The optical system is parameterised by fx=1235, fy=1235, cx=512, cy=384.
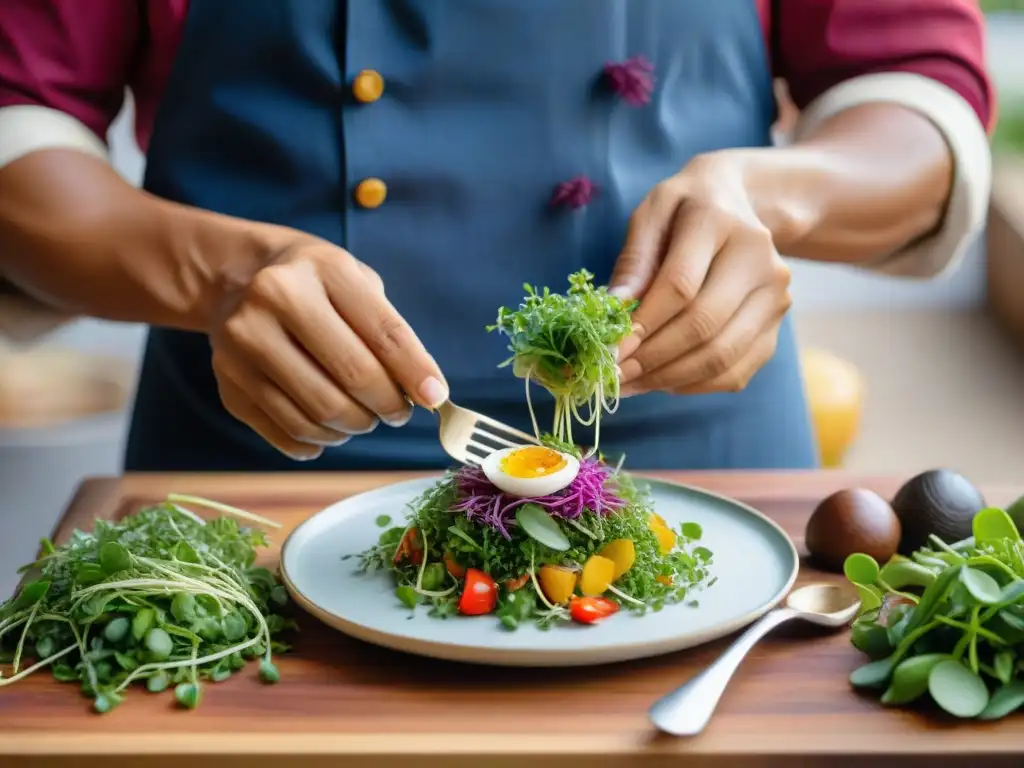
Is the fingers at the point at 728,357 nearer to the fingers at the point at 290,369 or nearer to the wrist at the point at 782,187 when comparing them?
the wrist at the point at 782,187

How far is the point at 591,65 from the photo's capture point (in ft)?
6.02

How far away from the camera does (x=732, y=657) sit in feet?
4.00

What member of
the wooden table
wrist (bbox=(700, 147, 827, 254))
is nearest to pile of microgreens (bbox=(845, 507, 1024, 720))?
the wooden table

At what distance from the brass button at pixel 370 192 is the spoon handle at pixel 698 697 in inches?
33.9

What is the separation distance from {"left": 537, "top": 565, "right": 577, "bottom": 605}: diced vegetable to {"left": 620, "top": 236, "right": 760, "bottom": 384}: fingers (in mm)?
295

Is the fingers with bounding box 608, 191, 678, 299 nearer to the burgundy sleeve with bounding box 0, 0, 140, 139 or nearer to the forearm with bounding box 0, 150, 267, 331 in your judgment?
the forearm with bounding box 0, 150, 267, 331

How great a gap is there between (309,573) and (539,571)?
0.28 meters

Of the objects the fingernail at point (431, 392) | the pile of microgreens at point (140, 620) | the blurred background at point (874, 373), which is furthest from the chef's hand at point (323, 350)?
the blurred background at point (874, 373)

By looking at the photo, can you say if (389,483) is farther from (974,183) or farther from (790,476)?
(974,183)

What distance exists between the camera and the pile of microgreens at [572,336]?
1.44 m

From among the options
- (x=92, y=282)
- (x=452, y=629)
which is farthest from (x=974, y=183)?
(x=92, y=282)

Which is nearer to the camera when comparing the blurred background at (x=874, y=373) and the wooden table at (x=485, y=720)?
the wooden table at (x=485, y=720)

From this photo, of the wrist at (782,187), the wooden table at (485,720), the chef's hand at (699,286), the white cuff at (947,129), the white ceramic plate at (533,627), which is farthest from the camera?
the white cuff at (947,129)

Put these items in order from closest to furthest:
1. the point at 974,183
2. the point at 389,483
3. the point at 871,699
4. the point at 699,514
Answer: the point at 871,699, the point at 699,514, the point at 389,483, the point at 974,183
